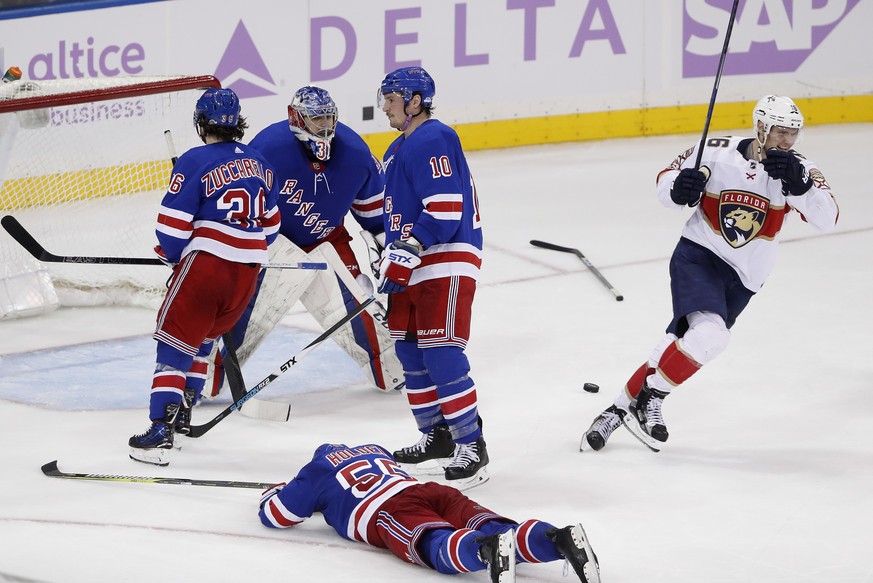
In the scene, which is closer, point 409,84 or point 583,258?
point 409,84

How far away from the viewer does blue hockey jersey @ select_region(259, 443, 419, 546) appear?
304cm

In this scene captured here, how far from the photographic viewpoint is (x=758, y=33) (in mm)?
7953

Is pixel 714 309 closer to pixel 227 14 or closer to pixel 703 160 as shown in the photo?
pixel 703 160

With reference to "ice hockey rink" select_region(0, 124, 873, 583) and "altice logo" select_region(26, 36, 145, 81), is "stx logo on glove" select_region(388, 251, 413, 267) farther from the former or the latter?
"altice logo" select_region(26, 36, 145, 81)

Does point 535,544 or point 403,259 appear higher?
point 403,259

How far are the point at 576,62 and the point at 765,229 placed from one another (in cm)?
431

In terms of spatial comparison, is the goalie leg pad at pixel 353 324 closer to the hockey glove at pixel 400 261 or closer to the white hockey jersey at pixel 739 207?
the hockey glove at pixel 400 261

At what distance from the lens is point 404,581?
2.89 m

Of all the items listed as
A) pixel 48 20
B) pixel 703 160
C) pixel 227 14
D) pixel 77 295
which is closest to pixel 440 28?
pixel 227 14

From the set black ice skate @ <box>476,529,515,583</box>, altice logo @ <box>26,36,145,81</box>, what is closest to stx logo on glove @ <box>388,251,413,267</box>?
black ice skate @ <box>476,529,515,583</box>

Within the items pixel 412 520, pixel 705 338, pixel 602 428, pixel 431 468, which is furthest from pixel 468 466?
pixel 705 338

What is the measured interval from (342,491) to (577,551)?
65 cm

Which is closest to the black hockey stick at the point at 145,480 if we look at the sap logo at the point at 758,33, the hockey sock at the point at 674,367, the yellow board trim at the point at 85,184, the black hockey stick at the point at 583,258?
the hockey sock at the point at 674,367

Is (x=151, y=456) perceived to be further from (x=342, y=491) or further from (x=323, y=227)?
(x=323, y=227)
